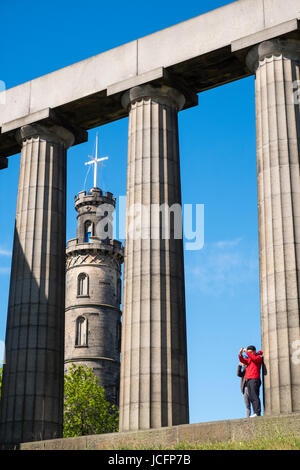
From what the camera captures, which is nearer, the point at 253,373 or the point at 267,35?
the point at 253,373

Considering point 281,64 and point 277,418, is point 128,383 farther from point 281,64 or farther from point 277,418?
point 281,64

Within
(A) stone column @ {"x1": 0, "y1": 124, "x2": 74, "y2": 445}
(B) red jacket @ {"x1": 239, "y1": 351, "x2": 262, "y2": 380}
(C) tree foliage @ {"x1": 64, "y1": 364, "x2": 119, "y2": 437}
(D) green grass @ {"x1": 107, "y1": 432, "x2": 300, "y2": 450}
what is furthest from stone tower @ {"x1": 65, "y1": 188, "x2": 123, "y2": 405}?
(D) green grass @ {"x1": 107, "y1": 432, "x2": 300, "y2": 450}

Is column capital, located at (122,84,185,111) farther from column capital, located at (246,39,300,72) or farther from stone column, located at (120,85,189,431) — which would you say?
column capital, located at (246,39,300,72)

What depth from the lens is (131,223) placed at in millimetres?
37125

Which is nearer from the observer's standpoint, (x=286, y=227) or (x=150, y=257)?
(x=286, y=227)

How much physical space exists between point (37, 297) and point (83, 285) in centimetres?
7737

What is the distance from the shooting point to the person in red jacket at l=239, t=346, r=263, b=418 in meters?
30.7

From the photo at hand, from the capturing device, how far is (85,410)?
9662 cm

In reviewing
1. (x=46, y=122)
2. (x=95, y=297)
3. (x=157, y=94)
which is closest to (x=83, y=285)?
(x=95, y=297)

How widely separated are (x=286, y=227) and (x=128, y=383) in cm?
979

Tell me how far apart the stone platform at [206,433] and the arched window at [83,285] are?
84.7 metres

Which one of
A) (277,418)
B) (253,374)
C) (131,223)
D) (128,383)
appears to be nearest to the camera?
(277,418)

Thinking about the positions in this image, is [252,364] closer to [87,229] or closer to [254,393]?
[254,393]

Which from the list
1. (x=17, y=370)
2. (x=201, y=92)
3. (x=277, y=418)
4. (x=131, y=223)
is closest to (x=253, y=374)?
(x=277, y=418)
